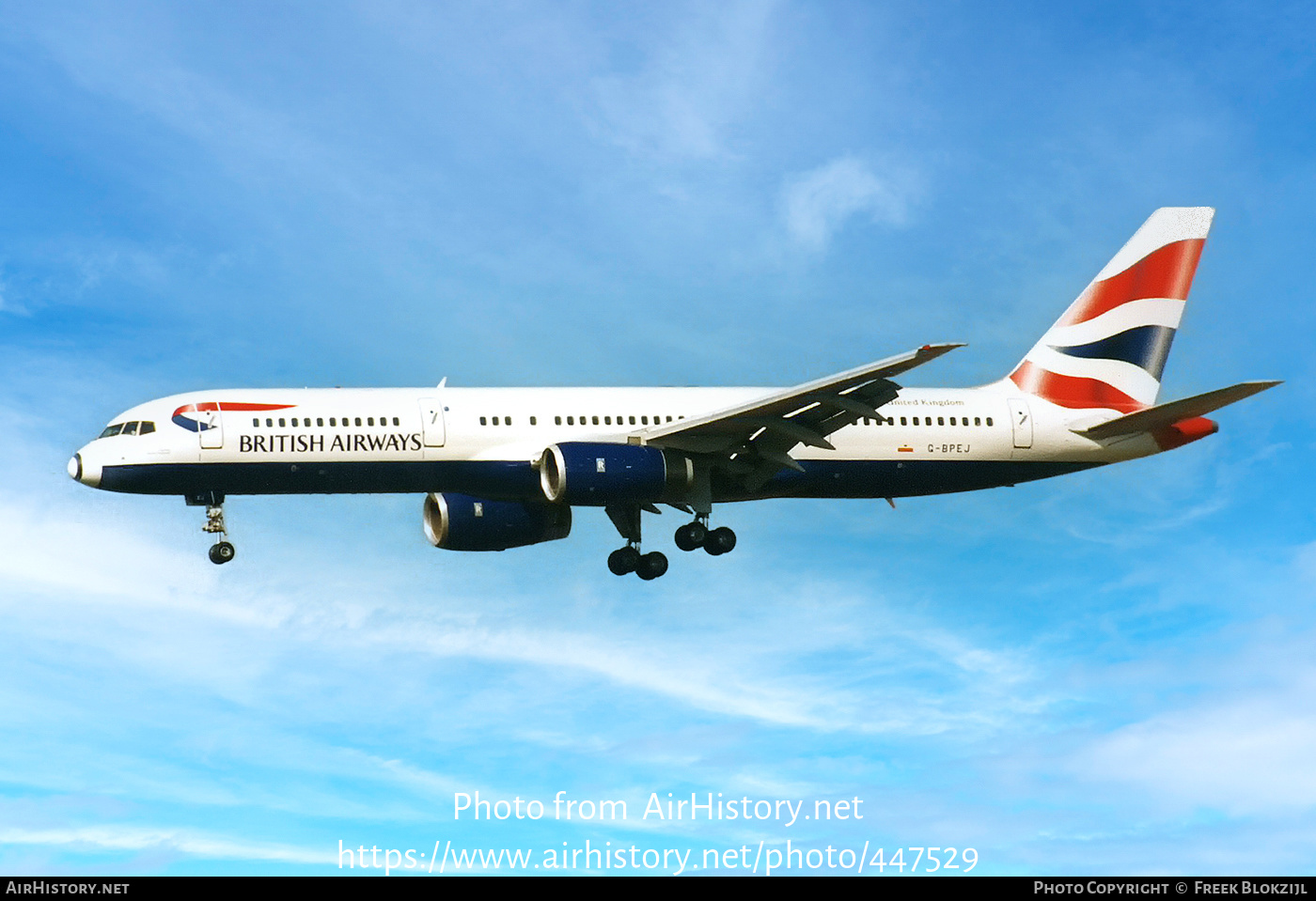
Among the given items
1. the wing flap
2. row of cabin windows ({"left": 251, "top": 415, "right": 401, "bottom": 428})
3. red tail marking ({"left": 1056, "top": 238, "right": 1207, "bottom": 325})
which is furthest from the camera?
red tail marking ({"left": 1056, "top": 238, "right": 1207, "bottom": 325})

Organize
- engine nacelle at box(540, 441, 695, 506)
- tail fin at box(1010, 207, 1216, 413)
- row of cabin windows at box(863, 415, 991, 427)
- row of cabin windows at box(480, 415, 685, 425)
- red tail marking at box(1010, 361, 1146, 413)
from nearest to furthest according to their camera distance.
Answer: engine nacelle at box(540, 441, 695, 506), row of cabin windows at box(480, 415, 685, 425), row of cabin windows at box(863, 415, 991, 427), red tail marking at box(1010, 361, 1146, 413), tail fin at box(1010, 207, 1216, 413)

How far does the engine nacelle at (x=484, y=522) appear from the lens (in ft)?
115

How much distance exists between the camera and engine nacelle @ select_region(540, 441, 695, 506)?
31703mm

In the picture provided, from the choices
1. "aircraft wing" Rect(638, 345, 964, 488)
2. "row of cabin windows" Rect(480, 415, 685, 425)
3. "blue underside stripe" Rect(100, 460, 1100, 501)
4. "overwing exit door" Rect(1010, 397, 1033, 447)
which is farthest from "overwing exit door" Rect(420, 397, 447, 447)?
"overwing exit door" Rect(1010, 397, 1033, 447)

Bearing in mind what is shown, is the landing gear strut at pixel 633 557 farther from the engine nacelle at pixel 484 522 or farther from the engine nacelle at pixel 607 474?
the engine nacelle at pixel 607 474

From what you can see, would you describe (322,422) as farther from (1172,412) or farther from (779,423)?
(1172,412)

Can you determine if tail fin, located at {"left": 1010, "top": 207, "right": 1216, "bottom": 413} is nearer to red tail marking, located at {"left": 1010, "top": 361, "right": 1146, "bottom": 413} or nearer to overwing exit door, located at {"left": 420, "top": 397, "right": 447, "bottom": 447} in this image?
red tail marking, located at {"left": 1010, "top": 361, "right": 1146, "bottom": 413}

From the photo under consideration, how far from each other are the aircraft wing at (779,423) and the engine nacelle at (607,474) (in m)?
0.73

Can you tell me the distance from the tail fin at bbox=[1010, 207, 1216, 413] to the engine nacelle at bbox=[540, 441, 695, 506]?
10850mm

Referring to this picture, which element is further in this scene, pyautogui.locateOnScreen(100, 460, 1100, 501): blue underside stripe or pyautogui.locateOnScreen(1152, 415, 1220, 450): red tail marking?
pyautogui.locateOnScreen(1152, 415, 1220, 450): red tail marking

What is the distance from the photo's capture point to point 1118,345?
39188mm

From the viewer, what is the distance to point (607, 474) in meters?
31.9
